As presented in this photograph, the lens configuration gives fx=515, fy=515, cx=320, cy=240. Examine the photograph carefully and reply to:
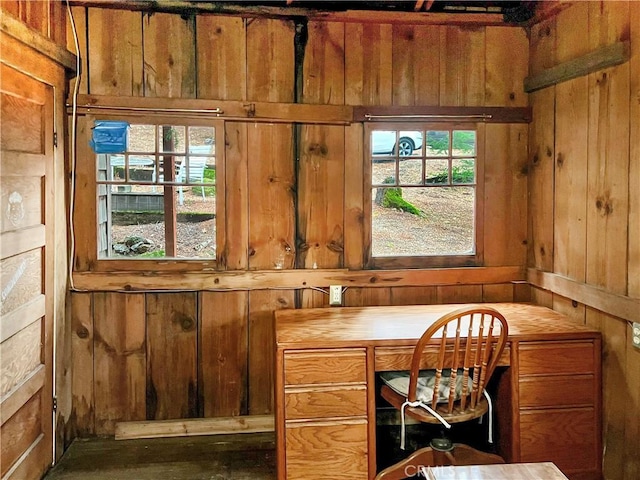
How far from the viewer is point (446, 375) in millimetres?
2379

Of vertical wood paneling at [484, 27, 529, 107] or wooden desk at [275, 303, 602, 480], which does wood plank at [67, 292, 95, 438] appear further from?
vertical wood paneling at [484, 27, 529, 107]

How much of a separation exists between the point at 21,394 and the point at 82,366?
23.5 inches

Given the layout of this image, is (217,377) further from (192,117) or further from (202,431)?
(192,117)

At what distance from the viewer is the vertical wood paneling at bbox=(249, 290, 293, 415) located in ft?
9.48

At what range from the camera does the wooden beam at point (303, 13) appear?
271 centimetres

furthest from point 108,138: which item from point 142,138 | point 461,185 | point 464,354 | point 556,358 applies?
point 556,358

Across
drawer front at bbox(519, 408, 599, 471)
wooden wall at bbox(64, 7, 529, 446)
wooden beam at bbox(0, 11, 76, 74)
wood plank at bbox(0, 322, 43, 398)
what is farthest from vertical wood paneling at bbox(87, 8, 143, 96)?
drawer front at bbox(519, 408, 599, 471)

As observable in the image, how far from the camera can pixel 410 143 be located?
9.94ft

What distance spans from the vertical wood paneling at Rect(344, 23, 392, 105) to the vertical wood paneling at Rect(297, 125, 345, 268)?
239mm

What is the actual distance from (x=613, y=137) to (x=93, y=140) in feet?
8.37

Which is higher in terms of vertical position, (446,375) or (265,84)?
(265,84)

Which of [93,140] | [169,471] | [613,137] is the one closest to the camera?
[613,137]

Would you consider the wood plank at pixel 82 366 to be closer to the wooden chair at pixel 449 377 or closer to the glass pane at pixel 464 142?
the wooden chair at pixel 449 377

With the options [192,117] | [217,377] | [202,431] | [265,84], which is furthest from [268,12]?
[202,431]
